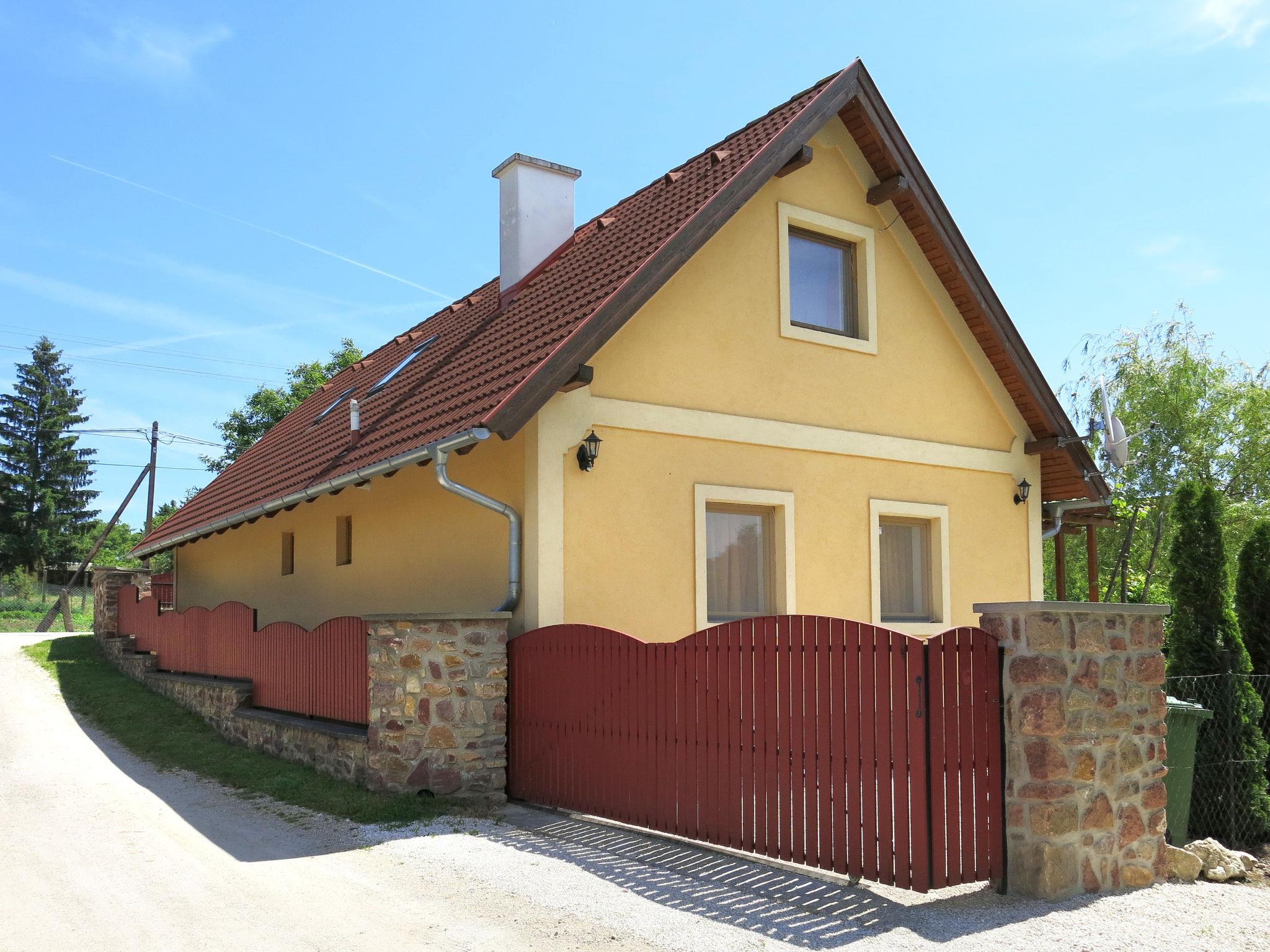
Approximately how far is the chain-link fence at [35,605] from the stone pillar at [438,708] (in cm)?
Answer: 3011

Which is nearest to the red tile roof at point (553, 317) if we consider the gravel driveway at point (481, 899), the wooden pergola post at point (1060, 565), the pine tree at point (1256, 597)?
the pine tree at point (1256, 597)

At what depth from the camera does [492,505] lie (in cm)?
916

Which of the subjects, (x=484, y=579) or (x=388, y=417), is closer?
(x=484, y=579)

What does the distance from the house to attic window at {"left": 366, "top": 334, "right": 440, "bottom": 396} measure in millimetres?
116

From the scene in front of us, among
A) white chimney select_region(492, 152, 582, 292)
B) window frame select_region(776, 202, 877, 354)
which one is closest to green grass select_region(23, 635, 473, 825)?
window frame select_region(776, 202, 877, 354)

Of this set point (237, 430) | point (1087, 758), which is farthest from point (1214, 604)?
point (237, 430)

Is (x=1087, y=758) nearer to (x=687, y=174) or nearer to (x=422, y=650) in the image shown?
(x=422, y=650)

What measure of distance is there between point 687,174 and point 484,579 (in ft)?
17.1

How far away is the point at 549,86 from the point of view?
37.6 feet

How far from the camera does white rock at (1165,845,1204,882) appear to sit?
6.92 m

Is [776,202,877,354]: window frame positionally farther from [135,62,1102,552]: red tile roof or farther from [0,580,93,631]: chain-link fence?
[0,580,93,631]: chain-link fence

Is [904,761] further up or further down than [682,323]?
further down

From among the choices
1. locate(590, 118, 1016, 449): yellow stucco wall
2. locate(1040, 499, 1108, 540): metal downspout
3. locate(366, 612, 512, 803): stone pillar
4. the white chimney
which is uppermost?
the white chimney

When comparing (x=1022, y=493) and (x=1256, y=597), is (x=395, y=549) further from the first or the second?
(x=1256, y=597)
